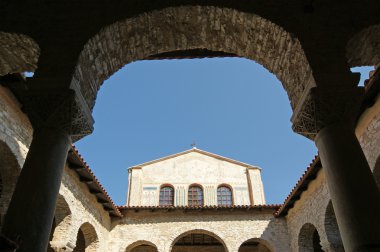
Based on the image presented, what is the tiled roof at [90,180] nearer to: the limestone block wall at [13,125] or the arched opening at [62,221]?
the arched opening at [62,221]

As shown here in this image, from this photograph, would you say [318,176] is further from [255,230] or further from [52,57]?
[52,57]

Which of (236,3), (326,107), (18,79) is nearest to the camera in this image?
(326,107)

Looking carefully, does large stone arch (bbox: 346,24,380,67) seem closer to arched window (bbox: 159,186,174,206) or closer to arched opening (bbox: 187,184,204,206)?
arched opening (bbox: 187,184,204,206)

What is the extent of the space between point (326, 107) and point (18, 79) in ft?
19.6

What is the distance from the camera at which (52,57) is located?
4391 millimetres

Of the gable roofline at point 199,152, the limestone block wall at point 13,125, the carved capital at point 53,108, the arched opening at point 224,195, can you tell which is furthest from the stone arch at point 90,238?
the carved capital at point 53,108

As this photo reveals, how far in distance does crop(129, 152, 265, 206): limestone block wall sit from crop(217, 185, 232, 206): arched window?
0.82ft

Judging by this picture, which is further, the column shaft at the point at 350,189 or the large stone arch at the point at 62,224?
the large stone arch at the point at 62,224

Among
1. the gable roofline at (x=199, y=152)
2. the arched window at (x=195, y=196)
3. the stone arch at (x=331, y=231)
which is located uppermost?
the gable roofline at (x=199, y=152)

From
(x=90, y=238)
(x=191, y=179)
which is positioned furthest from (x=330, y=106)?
(x=191, y=179)

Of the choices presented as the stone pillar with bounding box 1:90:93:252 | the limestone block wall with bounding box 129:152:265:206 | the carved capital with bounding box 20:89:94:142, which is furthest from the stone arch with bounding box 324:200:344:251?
the stone pillar with bounding box 1:90:93:252

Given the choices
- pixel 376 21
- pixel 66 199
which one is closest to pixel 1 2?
pixel 376 21

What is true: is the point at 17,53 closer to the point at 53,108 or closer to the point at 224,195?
the point at 53,108

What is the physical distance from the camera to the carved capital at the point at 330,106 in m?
3.92
